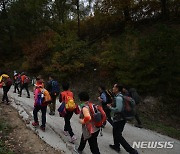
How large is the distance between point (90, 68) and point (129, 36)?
5535 mm

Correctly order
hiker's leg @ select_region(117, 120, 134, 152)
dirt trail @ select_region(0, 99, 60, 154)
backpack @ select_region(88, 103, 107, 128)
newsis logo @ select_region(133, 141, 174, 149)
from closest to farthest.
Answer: backpack @ select_region(88, 103, 107, 128) → hiker's leg @ select_region(117, 120, 134, 152) → dirt trail @ select_region(0, 99, 60, 154) → newsis logo @ select_region(133, 141, 174, 149)

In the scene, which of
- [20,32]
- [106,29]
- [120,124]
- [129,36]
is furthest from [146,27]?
[120,124]

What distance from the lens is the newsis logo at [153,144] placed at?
9.28 meters

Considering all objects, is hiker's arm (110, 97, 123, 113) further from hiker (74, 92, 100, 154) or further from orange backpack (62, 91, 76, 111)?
orange backpack (62, 91, 76, 111)

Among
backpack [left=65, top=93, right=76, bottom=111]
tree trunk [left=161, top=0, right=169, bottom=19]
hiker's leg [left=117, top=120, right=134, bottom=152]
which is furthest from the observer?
tree trunk [left=161, top=0, right=169, bottom=19]

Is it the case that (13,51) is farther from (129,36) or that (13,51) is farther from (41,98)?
(41,98)

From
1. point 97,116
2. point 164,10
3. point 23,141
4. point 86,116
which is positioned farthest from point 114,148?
point 164,10

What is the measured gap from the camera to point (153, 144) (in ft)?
31.5

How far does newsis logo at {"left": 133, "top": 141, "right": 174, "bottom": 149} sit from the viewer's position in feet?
30.4

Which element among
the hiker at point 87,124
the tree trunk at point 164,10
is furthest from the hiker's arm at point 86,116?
the tree trunk at point 164,10

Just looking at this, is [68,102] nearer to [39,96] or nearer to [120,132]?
[39,96]

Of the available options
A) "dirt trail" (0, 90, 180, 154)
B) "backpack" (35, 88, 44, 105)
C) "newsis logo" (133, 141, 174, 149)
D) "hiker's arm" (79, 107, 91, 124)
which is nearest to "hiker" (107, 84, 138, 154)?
"dirt trail" (0, 90, 180, 154)

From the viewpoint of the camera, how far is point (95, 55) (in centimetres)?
2133

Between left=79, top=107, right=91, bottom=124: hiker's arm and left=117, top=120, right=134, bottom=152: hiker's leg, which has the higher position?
left=79, top=107, right=91, bottom=124: hiker's arm
